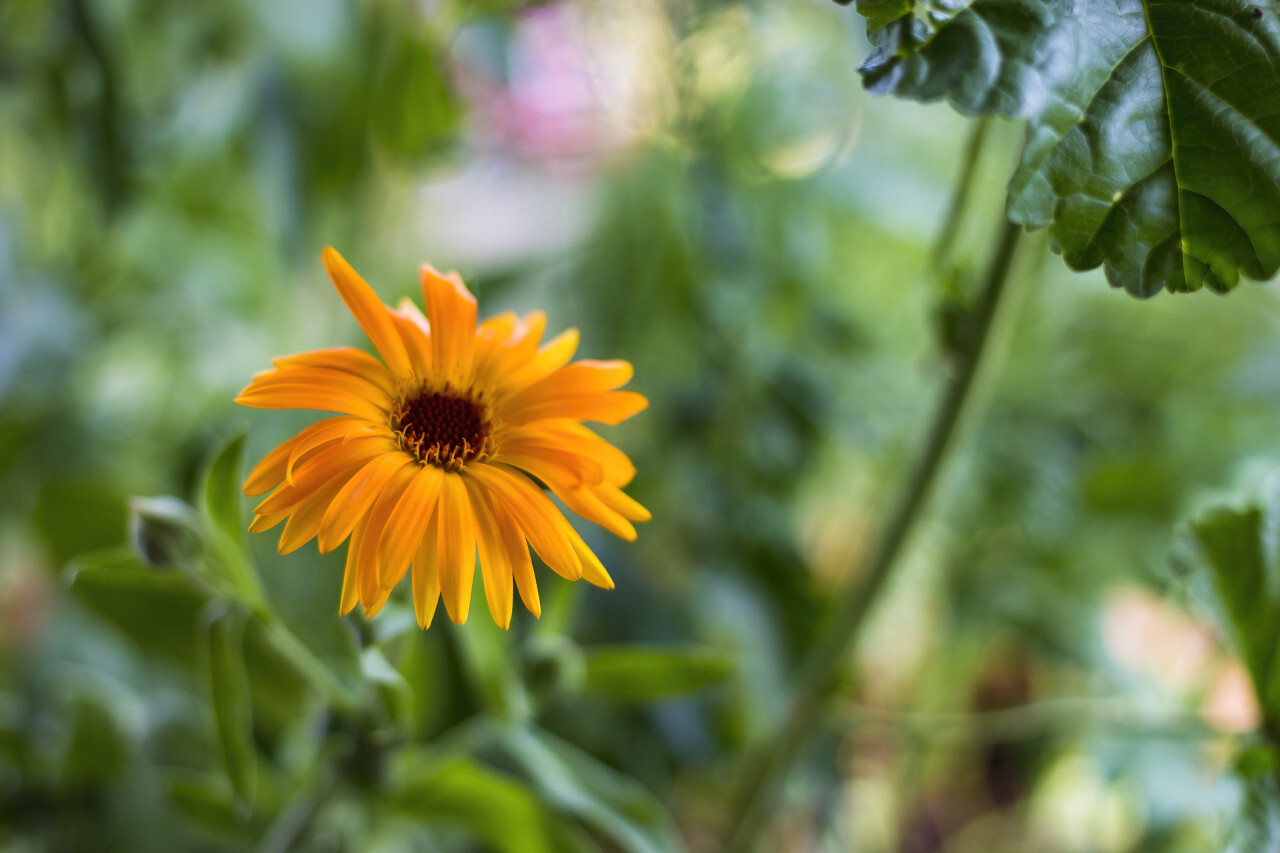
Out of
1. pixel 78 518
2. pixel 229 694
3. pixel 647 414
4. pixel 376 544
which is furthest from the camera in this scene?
pixel 647 414

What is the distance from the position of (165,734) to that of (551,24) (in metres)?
0.59

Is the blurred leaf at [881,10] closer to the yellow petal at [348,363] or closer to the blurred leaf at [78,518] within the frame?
the yellow petal at [348,363]

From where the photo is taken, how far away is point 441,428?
0.22 meters

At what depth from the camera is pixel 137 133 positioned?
52cm

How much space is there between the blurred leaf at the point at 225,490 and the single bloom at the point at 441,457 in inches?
2.9

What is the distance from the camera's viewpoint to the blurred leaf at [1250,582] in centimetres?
33

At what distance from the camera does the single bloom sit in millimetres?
190

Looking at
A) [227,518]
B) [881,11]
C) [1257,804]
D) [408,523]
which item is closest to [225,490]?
[227,518]

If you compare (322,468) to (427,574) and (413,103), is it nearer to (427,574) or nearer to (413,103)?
(427,574)

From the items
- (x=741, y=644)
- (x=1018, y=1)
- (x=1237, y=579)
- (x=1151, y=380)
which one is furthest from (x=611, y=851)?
(x=1151, y=380)

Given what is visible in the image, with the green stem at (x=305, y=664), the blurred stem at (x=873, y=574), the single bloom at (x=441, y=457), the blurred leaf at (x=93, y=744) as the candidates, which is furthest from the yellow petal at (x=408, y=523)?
the blurred leaf at (x=93, y=744)

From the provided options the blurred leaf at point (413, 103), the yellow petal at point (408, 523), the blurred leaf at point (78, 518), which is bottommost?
the blurred leaf at point (78, 518)

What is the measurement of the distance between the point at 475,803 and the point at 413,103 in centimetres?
38

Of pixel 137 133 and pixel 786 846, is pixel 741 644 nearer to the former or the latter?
pixel 786 846
